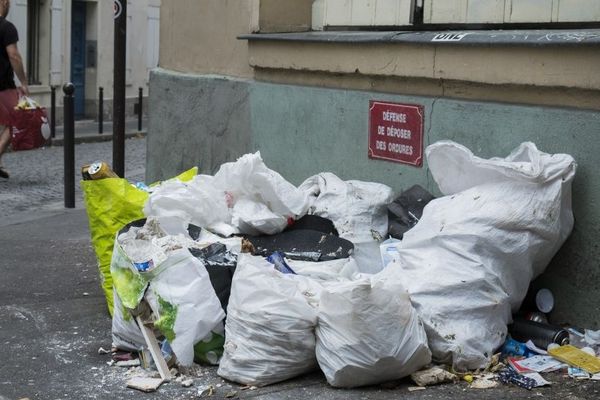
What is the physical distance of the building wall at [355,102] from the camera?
453cm

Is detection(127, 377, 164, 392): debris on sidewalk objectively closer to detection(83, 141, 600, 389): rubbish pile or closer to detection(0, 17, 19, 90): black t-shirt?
detection(83, 141, 600, 389): rubbish pile

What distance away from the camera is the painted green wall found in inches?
178

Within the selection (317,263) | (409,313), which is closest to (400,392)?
(409,313)

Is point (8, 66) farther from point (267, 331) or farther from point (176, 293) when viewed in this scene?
point (267, 331)

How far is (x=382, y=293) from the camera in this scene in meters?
3.96

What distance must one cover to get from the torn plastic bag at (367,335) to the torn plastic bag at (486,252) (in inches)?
8.4

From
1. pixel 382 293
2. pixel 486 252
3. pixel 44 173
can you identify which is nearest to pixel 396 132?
pixel 486 252

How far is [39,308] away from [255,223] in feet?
4.17

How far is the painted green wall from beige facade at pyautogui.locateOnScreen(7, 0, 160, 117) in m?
9.38

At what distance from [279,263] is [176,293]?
54 cm

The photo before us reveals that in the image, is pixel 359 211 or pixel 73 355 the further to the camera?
pixel 359 211

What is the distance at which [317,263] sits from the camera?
4.68 m

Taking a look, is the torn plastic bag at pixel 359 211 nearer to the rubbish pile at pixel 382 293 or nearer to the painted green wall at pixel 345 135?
the rubbish pile at pixel 382 293

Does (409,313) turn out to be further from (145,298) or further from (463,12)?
(463,12)
